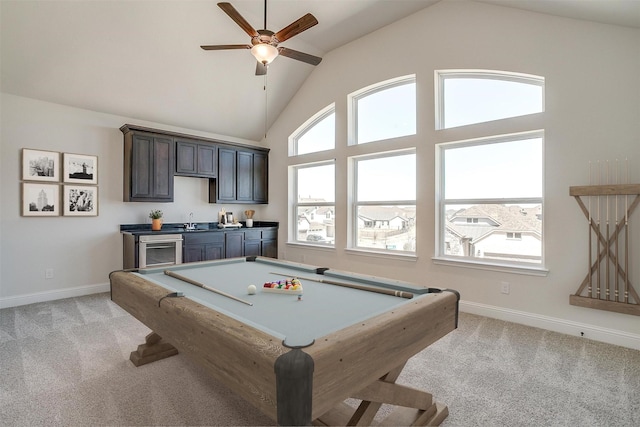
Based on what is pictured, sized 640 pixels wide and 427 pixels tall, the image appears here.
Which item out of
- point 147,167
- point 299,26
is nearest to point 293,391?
point 299,26

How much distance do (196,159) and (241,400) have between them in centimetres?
400

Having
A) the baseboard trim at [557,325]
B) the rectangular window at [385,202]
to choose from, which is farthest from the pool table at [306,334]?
the rectangular window at [385,202]

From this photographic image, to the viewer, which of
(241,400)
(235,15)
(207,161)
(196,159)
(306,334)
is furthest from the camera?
(207,161)

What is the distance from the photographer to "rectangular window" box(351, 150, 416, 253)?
14.1 feet

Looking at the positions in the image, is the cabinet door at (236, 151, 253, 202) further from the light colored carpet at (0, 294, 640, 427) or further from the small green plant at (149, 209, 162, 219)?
the light colored carpet at (0, 294, 640, 427)

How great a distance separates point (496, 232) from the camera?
362cm

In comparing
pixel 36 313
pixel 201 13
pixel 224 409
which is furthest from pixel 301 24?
pixel 36 313

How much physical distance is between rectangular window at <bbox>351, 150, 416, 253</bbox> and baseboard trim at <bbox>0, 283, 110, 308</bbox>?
146 inches

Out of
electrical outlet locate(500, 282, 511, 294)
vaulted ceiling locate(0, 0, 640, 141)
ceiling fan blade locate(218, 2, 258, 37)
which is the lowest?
electrical outlet locate(500, 282, 511, 294)

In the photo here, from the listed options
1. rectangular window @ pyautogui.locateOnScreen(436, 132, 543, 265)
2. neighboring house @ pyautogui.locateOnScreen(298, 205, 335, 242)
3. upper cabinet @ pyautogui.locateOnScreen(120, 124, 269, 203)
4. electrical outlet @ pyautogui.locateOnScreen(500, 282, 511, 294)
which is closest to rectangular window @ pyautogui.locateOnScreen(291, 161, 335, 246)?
neighboring house @ pyautogui.locateOnScreen(298, 205, 335, 242)

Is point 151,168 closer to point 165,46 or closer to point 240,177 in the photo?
point 240,177

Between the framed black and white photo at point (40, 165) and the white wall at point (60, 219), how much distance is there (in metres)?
0.07

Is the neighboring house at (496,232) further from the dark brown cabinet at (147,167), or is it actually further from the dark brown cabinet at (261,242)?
the dark brown cabinet at (147,167)

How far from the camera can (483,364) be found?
2457 mm
